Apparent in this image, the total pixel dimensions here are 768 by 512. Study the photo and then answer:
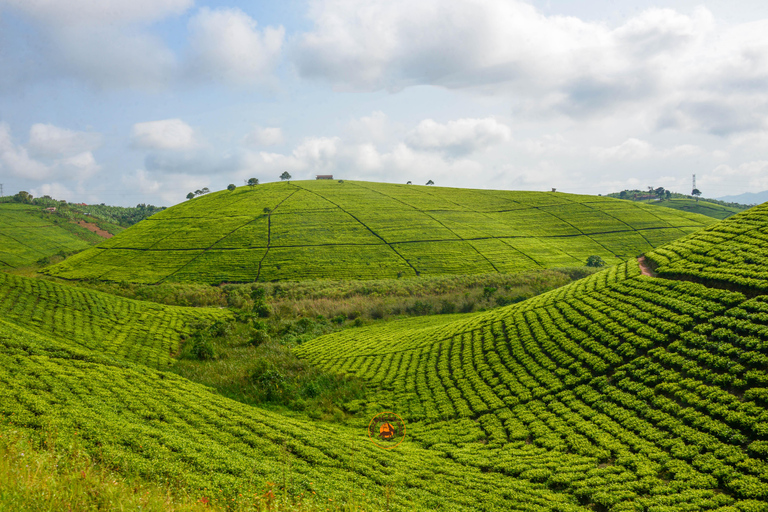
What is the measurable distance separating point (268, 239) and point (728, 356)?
108m

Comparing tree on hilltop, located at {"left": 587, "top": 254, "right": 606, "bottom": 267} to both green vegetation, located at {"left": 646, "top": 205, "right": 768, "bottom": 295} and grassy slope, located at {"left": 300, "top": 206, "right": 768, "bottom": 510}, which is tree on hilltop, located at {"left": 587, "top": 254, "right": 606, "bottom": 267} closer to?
green vegetation, located at {"left": 646, "top": 205, "right": 768, "bottom": 295}

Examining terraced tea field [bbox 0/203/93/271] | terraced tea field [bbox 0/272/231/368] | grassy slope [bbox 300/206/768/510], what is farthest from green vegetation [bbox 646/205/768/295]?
terraced tea field [bbox 0/203/93/271]

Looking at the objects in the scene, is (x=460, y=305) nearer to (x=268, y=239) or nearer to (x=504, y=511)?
(x=504, y=511)

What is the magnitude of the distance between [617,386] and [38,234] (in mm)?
196429

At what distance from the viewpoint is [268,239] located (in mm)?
115000

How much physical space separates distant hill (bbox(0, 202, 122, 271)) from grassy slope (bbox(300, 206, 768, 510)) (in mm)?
140130

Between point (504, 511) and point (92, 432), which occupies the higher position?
point (92, 432)

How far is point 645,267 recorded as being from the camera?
3622 cm

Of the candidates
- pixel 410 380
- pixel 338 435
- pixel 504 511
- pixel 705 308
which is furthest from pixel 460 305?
pixel 504 511

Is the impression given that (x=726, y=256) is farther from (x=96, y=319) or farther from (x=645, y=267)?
(x=96, y=319)

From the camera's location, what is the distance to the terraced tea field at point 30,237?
12950cm

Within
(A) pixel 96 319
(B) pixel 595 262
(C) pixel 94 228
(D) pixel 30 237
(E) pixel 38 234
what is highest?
(C) pixel 94 228

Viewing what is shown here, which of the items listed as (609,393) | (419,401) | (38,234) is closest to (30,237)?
(38,234)

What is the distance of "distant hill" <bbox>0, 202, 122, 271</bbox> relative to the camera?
131m
